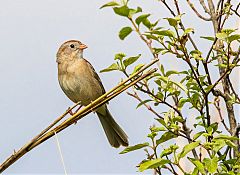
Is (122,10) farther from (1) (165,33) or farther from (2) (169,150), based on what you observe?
(2) (169,150)

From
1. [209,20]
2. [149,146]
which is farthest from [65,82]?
[149,146]

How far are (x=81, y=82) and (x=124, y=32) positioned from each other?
187 centimetres

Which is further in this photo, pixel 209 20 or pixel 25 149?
pixel 209 20

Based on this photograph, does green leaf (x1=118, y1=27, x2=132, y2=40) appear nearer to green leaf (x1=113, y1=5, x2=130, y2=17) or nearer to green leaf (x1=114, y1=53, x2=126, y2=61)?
green leaf (x1=113, y1=5, x2=130, y2=17)

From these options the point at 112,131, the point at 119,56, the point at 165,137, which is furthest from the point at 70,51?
the point at 165,137

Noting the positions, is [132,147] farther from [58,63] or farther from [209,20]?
[58,63]

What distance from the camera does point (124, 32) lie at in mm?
1367

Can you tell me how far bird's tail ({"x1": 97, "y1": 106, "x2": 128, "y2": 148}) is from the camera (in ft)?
9.69

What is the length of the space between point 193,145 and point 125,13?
355 mm

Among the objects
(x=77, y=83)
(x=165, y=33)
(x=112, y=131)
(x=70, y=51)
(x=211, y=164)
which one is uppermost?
(x=70, y=51)

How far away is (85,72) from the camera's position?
10.8 feet

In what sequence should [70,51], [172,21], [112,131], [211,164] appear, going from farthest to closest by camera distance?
1. [70,51]
2. [112,131]
3. [172,21]
4. [211,164]

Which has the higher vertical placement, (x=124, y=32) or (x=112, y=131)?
(x=112, y=131)

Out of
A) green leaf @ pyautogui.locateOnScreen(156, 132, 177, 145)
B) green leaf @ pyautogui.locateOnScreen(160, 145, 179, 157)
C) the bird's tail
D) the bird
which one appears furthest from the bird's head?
green leaf @ pyautogui.locateOnScreen(160, 145, 179, 157)
